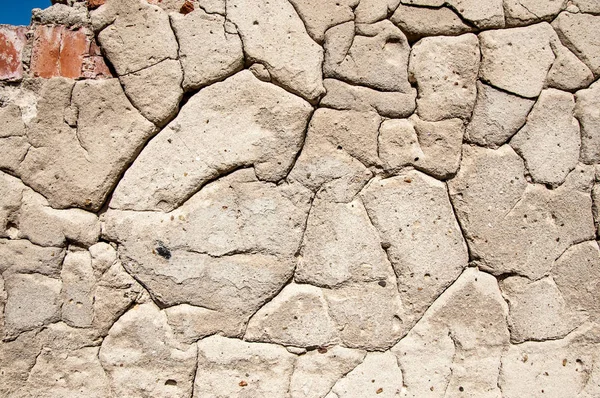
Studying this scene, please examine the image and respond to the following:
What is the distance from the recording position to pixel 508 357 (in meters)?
1.59

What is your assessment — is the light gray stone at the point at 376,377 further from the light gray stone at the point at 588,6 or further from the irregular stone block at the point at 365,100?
the light gray stone at the point at 588,6

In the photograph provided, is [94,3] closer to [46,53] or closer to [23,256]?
[46,53]

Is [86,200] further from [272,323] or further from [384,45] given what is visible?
[384,45]

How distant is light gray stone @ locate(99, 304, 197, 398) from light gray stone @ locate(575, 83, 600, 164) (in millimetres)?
1295

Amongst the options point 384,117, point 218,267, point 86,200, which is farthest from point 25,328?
point 384,117

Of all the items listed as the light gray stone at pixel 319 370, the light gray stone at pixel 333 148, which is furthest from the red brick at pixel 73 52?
the light gray stone at pixel 319 370

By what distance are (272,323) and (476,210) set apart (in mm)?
678

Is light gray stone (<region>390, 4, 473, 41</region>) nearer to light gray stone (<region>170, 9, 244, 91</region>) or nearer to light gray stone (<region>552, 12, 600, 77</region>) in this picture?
light gray stone (<region>552, 12, 600, 77</region>)

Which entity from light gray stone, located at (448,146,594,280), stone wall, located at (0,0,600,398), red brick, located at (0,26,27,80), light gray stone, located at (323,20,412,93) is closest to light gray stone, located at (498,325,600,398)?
stone wall, located at (0,0,600,398)

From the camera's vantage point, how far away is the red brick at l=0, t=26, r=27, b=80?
1.53 metres

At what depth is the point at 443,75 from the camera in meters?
1.55

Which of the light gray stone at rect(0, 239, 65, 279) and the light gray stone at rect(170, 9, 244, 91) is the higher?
the light gray stone at rect(170, 9, 244, 91)

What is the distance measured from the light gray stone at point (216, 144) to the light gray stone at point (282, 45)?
0.05m

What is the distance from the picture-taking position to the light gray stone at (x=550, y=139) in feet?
5.20
